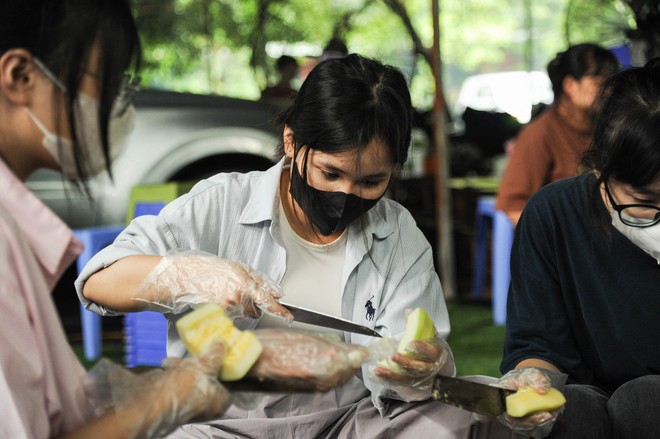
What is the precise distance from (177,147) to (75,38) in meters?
3.55

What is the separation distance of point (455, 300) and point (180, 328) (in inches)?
175

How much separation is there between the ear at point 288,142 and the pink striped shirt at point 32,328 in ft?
2.49

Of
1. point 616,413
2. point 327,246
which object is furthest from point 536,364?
point 327,246

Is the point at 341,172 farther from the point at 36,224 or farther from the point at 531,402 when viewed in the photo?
the point at 36,224

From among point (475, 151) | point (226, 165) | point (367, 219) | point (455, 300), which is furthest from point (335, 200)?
point (475, 151)

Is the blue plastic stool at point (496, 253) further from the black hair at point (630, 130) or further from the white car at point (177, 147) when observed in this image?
the black hair at point (630, 130)

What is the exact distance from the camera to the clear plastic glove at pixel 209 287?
168 centimetres

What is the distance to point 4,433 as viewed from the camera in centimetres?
118

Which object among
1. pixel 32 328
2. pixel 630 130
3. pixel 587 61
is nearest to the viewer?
pixel 32 328

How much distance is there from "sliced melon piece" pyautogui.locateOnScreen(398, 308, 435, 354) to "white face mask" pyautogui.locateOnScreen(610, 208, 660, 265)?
0.58 m

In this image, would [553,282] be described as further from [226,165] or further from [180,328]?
[226,165]

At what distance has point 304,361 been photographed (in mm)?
1456

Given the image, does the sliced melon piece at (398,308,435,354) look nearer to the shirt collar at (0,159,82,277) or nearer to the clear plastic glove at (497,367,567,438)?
the clear plastic glove at (497,367,567,438)

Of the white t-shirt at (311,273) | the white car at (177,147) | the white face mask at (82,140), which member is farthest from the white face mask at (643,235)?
the white car at (177,147)
